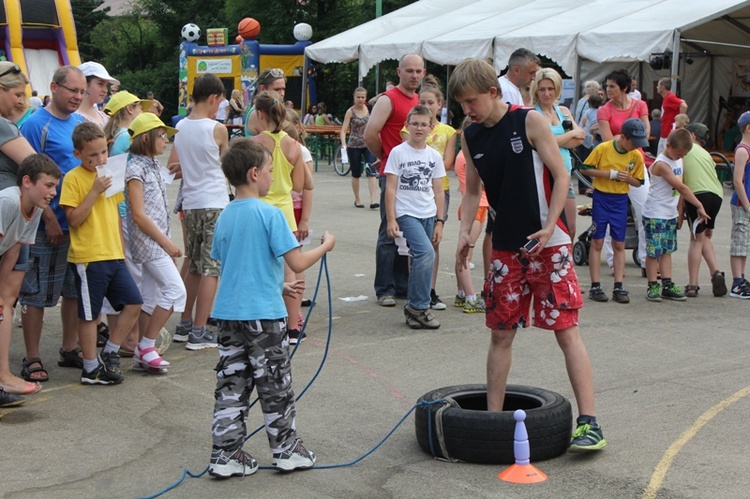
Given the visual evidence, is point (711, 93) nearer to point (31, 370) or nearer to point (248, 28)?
point (248, 28)

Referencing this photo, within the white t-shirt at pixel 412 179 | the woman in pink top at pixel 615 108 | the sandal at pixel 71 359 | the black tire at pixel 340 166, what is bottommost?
the sandal at pixel 71 359

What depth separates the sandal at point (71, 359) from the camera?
6992 mm

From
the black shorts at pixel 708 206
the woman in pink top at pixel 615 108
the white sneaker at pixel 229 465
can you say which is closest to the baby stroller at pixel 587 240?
the woman in pink top at pixel 615 108

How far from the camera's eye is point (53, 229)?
6.46 metres

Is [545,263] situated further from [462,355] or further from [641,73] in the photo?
[641,73]

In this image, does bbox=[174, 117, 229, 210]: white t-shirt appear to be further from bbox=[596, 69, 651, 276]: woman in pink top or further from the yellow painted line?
bbox=[596, 69, 651, 276]: woman in pink top

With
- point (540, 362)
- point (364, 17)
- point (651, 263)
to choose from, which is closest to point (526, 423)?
point (540, 362)

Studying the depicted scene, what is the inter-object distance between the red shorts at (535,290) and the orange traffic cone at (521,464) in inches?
23.2

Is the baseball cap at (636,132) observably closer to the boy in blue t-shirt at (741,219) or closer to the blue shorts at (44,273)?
the boy in blue t-shirt at (741,219)

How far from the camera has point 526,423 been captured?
4930 millimetres

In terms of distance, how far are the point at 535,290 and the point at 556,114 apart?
150 inches

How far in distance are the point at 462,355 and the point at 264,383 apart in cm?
276

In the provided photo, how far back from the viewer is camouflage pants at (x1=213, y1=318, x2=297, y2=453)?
193 inches

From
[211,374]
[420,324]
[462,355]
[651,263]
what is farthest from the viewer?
[651,263]
